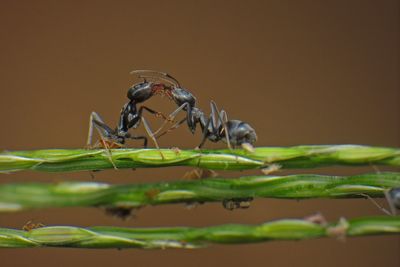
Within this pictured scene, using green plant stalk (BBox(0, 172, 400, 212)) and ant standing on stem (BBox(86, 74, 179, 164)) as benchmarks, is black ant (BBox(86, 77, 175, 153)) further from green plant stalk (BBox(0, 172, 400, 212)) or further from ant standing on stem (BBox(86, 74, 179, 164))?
green plant stalk (BBox(0, 172, 400, 212))

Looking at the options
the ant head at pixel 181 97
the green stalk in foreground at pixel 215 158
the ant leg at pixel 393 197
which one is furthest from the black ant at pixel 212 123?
the ant leg at pixel 393 197

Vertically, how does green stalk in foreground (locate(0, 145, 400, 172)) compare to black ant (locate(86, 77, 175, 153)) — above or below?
below

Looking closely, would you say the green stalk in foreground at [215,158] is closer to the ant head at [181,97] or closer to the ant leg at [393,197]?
the ant leg at [393,197]

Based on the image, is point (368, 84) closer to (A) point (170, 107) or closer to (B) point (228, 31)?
(B) point (228, 31)

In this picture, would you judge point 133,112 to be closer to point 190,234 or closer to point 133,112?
point 133,112

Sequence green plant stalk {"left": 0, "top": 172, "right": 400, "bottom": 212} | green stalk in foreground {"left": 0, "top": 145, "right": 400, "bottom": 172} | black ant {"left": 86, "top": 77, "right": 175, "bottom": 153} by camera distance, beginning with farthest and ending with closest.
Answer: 1. black ant {"left": 86, "top": 77, "right": 175, "bottom": 153}
2. green stalk in foreground {"left": 0, "top": 145, "right": 400, "bottom": 172}
3. green plant stalk {"left": 0, "top": 172, "right": 400, "bottom": 212}

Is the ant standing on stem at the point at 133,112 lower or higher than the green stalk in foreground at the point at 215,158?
higher

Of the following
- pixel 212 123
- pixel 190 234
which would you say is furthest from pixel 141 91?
pixel 190 234

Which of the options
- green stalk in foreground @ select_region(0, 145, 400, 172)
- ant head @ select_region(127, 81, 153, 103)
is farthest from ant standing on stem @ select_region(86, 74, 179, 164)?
green stalk in foreground @ select_region(0, 145, 400, 172)
